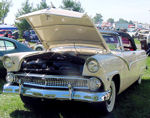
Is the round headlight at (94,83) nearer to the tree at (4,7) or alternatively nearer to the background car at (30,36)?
the background car at (30,36)

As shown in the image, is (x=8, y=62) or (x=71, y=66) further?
(x=8, y=62)

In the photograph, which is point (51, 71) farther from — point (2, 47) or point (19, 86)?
point (2, 47)

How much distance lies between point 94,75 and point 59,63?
0.75 metres

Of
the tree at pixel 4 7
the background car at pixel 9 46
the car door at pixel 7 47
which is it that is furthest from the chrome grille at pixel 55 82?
the tree at pixel 4 7

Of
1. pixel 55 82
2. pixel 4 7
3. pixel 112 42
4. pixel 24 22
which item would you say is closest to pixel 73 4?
pixel 24 22

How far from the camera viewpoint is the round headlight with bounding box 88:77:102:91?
10.7 feet

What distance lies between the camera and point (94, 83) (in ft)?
10.7

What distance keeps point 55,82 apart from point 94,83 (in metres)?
0.61

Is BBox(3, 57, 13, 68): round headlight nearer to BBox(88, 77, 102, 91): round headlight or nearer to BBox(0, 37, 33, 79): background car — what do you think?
BBox(88, 77, 102, 91): round headlight

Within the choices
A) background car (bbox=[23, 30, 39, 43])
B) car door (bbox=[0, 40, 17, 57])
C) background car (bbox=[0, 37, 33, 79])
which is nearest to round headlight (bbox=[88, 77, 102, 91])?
background car (bbox=[0, 37, 33, 79])

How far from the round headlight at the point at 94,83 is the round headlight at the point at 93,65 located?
121mm

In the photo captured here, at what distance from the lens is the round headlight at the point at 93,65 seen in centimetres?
327

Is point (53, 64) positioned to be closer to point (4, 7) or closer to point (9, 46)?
point (9, 46)

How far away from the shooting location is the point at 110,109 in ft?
12.4
